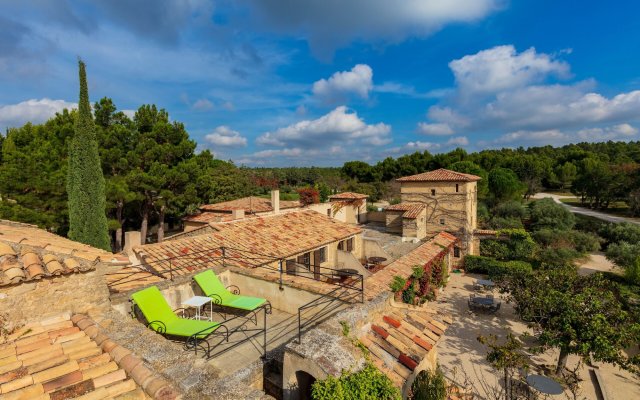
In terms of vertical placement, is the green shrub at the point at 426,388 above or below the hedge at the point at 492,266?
above

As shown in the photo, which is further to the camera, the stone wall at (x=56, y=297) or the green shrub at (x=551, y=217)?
the green shrub at (x=551, y=217)

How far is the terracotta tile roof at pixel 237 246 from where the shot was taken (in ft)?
28.8

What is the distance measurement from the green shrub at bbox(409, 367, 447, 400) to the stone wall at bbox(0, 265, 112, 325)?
558 cm

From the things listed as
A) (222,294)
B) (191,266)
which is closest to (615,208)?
(191,266)

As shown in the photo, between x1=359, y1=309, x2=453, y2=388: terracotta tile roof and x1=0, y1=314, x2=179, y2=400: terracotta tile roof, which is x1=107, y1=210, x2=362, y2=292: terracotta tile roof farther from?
x1=359, y1=309, x2=453, y2=388: terracotta tile roof

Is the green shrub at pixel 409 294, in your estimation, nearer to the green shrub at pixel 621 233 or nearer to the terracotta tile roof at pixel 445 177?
the terracotta tile roof at pixel 445 177

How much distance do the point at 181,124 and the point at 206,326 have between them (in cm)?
2021

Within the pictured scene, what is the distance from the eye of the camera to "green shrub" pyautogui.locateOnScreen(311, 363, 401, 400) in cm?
367

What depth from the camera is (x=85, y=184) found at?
1563cm

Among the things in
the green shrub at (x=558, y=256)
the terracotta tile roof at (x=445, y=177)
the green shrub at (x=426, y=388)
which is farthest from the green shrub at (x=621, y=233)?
the green shrub at (x=426, y=388)

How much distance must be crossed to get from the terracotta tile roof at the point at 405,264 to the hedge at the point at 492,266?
341 cm

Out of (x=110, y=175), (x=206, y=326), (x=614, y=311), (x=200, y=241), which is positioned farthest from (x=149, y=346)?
(x=110, y=175)

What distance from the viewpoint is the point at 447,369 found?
10.9 m

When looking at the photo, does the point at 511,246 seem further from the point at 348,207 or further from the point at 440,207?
the point at 348,207
